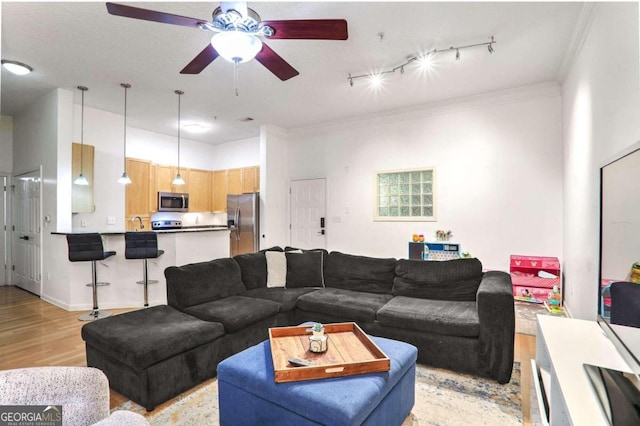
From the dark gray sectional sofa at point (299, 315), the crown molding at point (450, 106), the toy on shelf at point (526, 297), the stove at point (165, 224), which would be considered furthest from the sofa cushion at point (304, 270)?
the stove at point (165, 224)

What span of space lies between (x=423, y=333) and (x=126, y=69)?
171 inches

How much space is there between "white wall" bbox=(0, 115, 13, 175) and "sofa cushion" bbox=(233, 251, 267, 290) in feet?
16.2

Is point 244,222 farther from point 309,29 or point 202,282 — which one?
point 309,29

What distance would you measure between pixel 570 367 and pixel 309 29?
2.43 m

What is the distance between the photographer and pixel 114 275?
434 centimetres

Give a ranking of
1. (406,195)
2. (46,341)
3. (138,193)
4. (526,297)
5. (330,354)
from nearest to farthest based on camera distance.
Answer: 1. (330,354)
2. (46,341)
3. (526,297)
4. (406,195)
5. (138,193)

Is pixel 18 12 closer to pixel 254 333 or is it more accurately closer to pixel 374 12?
pixel 374 12

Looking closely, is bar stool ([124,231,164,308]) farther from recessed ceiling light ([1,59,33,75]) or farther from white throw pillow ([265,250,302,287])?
recessed ceiling light ([1,59,33,75])

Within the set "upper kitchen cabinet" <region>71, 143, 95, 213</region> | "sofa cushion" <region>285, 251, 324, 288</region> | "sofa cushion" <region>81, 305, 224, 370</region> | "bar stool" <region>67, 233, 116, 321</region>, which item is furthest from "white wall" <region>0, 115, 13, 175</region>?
"sofa cushion" <region>285, 251, 324, 288</region>

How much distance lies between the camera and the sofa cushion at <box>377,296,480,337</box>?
2.50 meters

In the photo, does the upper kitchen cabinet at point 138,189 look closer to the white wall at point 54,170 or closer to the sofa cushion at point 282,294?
the white wall at point 54,170

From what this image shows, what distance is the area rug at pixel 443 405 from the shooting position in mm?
1959

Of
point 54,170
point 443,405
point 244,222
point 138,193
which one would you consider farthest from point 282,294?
point 138,193

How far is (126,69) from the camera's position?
381cm
